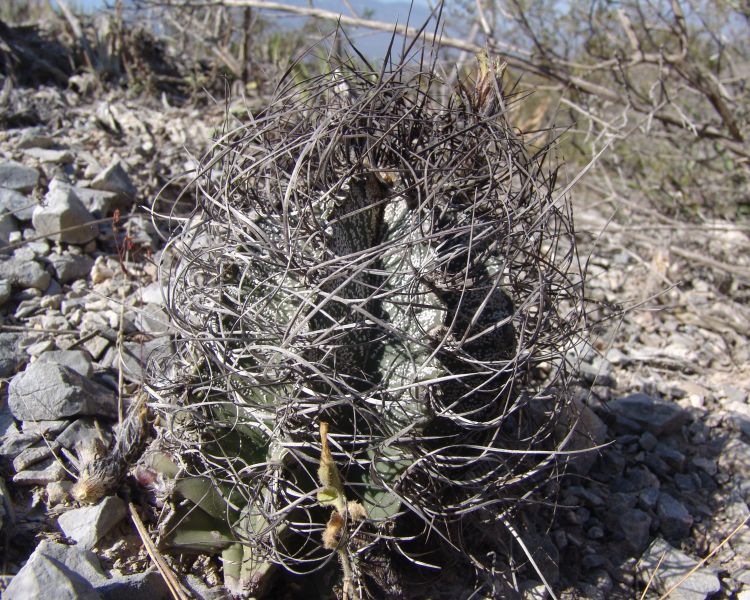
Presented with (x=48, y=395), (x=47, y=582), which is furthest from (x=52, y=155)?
(x=47, y=582)

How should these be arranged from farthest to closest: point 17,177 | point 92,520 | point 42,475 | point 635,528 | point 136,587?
1. point 17,177
2. point 635,528
3. point 42,475
4. point 92,520
5. point 136,587

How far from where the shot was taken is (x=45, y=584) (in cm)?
113

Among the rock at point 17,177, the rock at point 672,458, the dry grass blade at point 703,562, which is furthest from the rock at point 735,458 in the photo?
the rock at point 17,177

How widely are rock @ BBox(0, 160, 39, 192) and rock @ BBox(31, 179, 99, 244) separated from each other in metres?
0.15

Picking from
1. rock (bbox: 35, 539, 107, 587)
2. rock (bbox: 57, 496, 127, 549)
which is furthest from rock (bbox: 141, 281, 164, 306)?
rock (bbox: 35, 539, 107, 587)

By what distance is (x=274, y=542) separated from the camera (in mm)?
1316

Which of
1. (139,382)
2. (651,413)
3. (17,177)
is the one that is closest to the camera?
(139,382)

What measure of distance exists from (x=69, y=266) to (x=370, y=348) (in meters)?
1.21

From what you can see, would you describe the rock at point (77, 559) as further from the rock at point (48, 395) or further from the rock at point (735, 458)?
the rock at point (735, 458)

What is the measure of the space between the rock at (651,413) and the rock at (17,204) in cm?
192

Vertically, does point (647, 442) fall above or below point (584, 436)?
below

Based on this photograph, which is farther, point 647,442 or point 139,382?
point 647,442

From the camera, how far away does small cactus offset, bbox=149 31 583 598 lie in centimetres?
128

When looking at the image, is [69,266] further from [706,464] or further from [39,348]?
[706,464]
